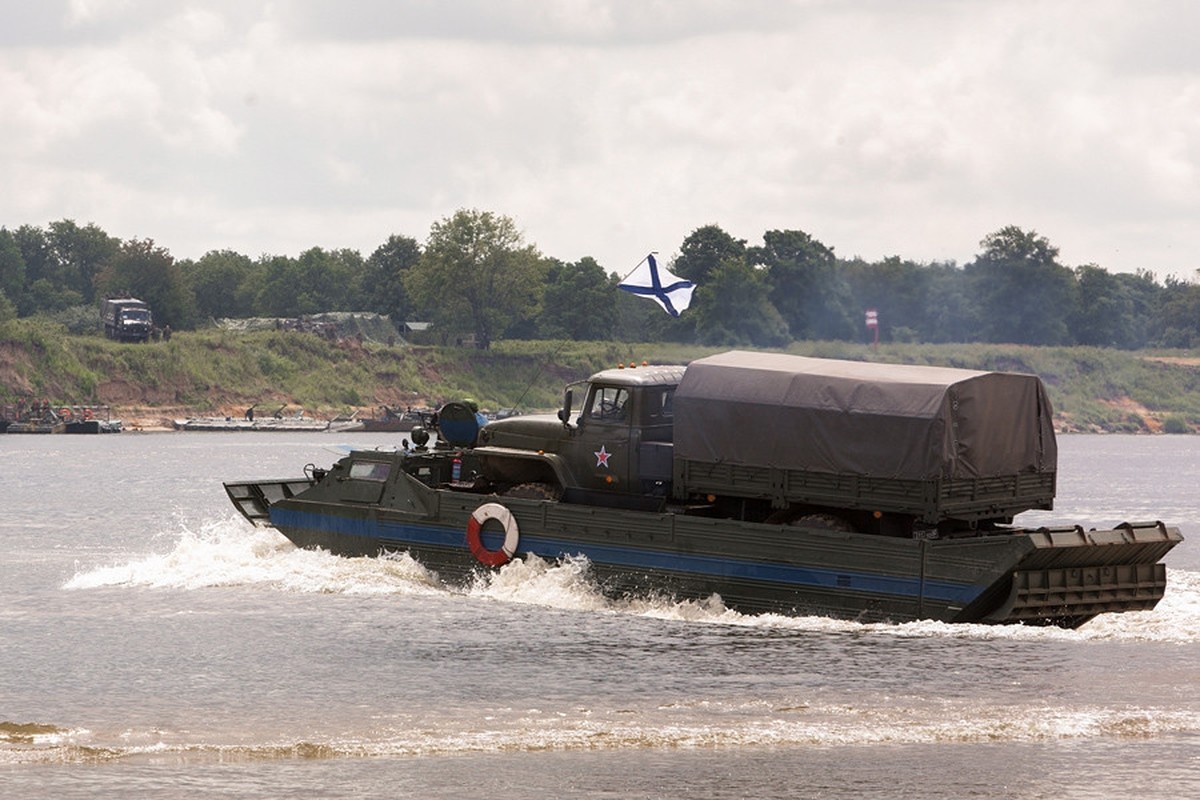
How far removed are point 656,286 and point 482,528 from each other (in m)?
8.19

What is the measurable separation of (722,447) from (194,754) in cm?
→ 1050

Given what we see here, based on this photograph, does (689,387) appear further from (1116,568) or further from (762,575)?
(1116,568)

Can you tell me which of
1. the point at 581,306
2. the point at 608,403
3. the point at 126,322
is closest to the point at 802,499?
the point at 608,403

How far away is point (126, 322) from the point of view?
13812 cm

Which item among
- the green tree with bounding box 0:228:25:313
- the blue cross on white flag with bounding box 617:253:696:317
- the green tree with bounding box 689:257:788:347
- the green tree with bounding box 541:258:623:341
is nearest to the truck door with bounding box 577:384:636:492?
the blue cross on white flag with bounding box 617:253:696:317

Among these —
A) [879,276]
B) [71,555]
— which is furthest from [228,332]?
[71,555]

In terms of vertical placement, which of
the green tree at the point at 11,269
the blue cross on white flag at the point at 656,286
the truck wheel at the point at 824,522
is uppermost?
the green tree at the point at 11,269

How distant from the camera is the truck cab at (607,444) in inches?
1113

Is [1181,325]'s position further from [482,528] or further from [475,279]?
[482,528]

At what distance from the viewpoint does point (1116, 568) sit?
25719 millimetres

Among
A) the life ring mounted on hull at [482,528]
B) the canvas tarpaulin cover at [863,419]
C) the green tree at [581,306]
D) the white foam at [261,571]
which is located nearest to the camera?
the canvas tarpaulin cover at [863,419]

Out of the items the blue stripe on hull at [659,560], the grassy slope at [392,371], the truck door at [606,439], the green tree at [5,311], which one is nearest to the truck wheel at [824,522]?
the blue stripe on hull at [659,560]

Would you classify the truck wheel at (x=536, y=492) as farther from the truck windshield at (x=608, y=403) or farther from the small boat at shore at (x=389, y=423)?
the small boat at shore at (x=389, y=423)

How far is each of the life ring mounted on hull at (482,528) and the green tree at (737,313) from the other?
128549mm
